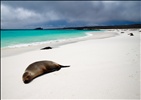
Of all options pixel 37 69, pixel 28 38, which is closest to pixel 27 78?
pixel 37 69

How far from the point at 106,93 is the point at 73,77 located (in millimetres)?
1283

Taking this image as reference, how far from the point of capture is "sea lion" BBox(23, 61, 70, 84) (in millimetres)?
3914

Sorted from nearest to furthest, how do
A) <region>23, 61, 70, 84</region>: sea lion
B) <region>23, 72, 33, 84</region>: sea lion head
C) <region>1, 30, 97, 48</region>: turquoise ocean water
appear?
<region>23, 72, 33, 84</region>: sea lion head → <region>23, 61, 70, 84</region>: sea lion → <region>1, 30, 97, 48</region>: turquoise ocean water

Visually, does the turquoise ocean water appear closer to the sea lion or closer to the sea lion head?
the sea lion

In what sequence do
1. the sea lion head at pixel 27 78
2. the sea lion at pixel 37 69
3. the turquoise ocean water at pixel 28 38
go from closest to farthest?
the sea lion head at pixel 27 78 < the sea lion at pixel 37 69 < the turquoise ocean water at pixel 28 38

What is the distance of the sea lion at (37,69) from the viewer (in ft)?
12.8

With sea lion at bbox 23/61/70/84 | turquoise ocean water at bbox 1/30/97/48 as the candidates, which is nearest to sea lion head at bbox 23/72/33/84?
sea lion at bbox 23/61/70/84

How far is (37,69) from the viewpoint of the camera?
4.30 m

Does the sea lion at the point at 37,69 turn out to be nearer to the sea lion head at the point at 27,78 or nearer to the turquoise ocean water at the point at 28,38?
the sea lion head at the point at 27,78

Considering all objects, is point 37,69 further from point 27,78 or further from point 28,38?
point 28,38

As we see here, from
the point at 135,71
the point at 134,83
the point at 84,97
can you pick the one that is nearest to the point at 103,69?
the point at 135,71

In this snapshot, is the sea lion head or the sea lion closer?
the sea lion head

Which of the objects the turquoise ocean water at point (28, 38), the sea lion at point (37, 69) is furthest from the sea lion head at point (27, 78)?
the turquoise ocean water at point (28, 38)

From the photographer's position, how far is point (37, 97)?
2928mm
